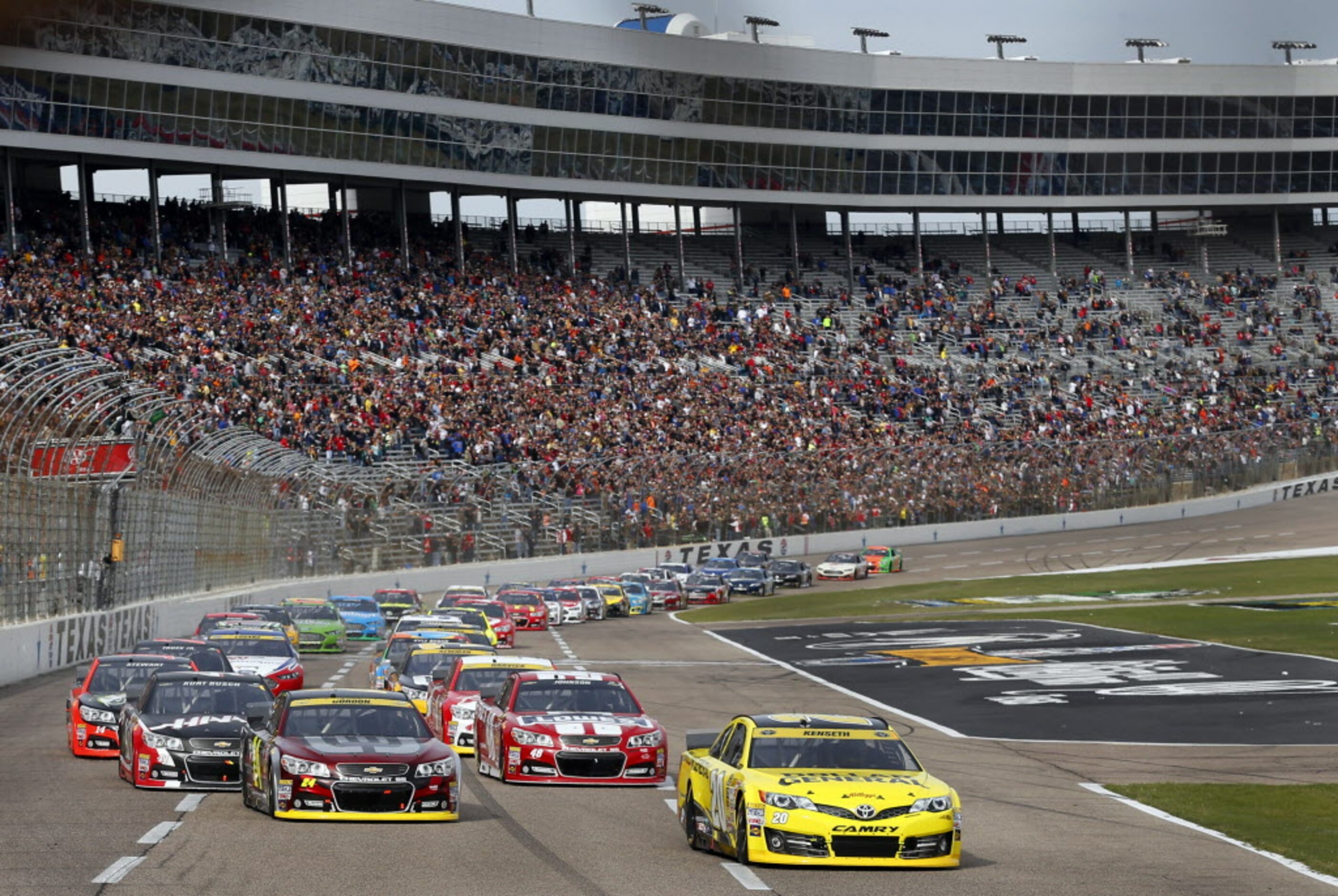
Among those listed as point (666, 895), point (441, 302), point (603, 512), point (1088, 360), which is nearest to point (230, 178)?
point (441, 302)

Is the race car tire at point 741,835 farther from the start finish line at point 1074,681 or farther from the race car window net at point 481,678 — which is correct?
the start finish line at point 1074,681

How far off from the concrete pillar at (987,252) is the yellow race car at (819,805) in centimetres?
8622

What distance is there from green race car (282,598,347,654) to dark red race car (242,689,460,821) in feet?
88.5

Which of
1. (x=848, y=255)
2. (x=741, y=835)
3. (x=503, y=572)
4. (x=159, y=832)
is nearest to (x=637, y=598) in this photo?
(x=503, y=572)

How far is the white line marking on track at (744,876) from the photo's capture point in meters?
13.5

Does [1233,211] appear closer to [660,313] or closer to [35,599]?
[660,313]

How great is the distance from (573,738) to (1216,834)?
684cm

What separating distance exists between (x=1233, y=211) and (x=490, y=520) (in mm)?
64667

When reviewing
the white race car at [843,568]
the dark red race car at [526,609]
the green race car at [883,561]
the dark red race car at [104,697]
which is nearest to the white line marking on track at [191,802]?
the dark red race car at [104,697]

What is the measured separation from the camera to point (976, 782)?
21.1 meters

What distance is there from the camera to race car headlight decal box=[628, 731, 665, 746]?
20.2 metres

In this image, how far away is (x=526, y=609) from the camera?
51.8 m

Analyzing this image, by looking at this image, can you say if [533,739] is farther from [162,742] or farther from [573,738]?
[162,742]

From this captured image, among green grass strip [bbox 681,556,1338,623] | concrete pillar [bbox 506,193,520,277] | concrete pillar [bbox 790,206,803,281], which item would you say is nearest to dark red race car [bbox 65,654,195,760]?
green grass strip [bbox 681,556,1338,623]
